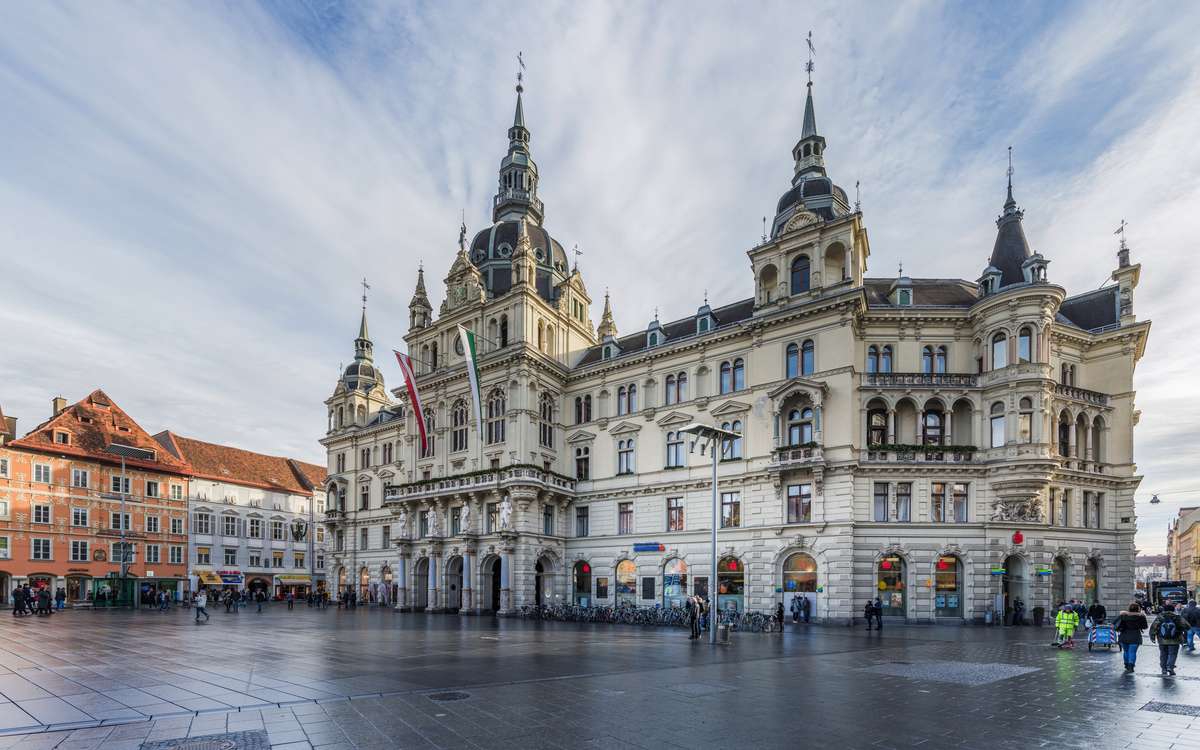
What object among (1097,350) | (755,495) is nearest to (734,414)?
(755,495)

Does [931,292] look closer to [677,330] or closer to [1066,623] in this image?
[677,330]

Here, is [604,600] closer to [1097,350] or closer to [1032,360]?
[1032,360]

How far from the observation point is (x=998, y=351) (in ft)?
123

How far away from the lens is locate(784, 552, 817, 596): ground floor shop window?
3747 cm

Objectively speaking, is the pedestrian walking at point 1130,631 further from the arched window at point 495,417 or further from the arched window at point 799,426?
the arched window at point 495,417

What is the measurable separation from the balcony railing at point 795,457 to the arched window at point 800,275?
A: 1006cm

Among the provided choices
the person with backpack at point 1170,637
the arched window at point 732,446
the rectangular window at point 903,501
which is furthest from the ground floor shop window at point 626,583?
the person with backpack at point 1170,637

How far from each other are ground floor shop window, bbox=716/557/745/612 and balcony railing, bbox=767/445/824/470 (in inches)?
270

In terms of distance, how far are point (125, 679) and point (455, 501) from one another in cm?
3536

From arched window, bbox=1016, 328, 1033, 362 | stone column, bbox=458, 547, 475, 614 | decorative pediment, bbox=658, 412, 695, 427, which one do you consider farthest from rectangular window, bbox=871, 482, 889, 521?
stone column, bbox=458, 547, 475, 614

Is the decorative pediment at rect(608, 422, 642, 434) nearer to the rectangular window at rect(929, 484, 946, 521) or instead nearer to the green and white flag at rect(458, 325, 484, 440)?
the green and white flag at rect(458, 325, 484, 440)

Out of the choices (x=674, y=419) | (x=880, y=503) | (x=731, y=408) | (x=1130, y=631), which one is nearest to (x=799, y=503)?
(x=880, y=503)

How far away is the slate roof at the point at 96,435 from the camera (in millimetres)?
59450

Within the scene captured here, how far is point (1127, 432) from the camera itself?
3956 cm
